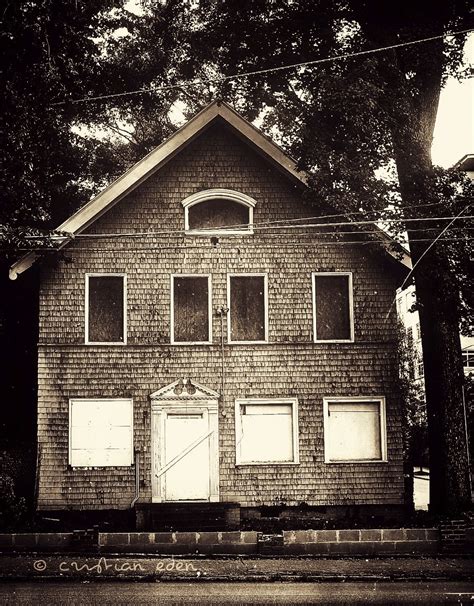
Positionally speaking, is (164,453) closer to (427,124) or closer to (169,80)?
(427,124)

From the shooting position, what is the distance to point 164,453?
2106cm

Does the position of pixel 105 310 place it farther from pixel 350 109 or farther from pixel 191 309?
pixel 350 109

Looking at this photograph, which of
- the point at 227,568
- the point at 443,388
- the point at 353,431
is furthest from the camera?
the point at 353,431

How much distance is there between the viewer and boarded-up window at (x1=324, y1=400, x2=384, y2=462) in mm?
21359

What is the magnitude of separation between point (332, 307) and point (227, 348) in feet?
9.67

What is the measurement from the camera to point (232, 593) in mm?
12438

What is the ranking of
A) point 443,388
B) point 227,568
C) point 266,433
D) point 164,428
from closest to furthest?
point 227,568
point 443,388
point 164,428
point 266,433

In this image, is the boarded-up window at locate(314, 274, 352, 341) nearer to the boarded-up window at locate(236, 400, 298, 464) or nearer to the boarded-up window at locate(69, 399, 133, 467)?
the boarded-up window at locate(236, 400, 298, 464)

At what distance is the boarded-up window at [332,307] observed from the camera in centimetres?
2172

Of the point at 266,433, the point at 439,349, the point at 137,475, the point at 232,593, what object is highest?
the point at 439,349

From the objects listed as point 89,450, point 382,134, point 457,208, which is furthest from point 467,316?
point 89,450

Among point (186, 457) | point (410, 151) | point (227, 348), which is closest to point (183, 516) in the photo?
point (186, 457)

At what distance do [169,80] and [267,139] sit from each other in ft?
38.6

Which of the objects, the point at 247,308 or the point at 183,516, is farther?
the point at 247,308
